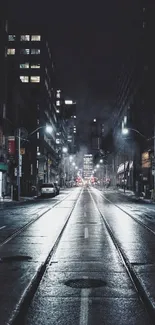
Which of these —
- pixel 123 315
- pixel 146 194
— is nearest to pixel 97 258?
pixel 123 315

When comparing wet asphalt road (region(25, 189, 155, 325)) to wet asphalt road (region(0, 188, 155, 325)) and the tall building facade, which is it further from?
the tall building facade

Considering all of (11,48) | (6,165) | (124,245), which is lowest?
(124,245)

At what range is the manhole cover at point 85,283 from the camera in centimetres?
812

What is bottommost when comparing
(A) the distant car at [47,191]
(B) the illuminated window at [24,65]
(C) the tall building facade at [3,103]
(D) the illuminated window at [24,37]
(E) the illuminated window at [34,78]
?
(A) the distant car at [47,191]

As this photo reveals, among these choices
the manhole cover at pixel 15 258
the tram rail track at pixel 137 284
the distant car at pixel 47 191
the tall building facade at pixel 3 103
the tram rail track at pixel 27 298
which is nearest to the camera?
the tram rail track at pixel 27 298

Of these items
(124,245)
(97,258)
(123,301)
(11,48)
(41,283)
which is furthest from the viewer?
(11,48)

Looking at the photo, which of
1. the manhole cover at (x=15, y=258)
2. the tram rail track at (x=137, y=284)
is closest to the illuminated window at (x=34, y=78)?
the tram rail track at (x=137, y=284)

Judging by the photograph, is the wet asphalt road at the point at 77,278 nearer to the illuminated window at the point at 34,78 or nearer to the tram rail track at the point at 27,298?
the tram rail track at the point at 27,298

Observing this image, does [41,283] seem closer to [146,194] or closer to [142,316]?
[142,316]

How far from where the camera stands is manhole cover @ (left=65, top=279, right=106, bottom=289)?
8.12m

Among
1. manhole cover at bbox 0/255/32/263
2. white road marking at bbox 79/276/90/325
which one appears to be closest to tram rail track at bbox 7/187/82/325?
manhole cover at bbox 0/255/32/263

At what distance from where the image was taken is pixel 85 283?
8352 mm

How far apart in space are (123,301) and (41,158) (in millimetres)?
99860

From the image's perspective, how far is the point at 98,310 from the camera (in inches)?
257
